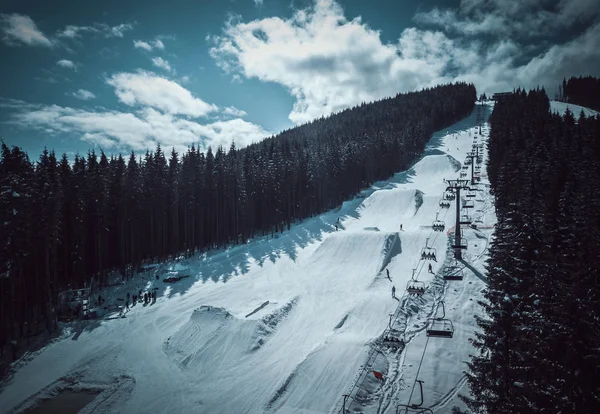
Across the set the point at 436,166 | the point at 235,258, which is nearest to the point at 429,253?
the point at 235,258

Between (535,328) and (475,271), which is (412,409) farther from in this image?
(475,271)

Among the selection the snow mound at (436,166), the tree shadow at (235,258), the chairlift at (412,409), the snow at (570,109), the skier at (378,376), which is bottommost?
the chairlift at (412,409)

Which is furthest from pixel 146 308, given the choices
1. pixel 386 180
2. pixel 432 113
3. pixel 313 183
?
pixel 432 113

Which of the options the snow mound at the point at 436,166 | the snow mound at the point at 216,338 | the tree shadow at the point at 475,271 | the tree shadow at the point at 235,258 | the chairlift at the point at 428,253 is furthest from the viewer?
the snow mound at the point at 436,166

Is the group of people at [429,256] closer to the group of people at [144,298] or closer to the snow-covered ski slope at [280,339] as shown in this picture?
the snow-covered ski slope at [280,339]

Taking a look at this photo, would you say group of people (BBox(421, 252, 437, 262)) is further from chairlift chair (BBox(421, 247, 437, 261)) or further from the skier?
the skier

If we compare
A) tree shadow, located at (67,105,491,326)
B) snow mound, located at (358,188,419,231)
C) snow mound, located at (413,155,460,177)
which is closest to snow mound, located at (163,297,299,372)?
tree shadow, located at (67,105,491,326)

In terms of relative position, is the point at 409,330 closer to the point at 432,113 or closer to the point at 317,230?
the point at 317,230

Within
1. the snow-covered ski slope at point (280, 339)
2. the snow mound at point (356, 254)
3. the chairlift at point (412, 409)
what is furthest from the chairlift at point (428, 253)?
the chairlift at point (412, 409)
